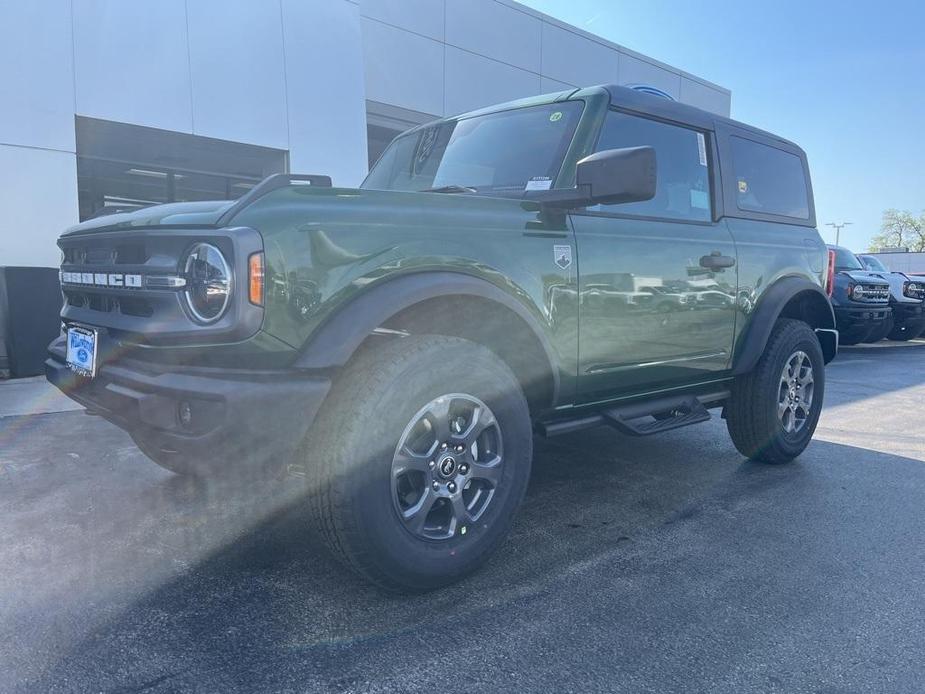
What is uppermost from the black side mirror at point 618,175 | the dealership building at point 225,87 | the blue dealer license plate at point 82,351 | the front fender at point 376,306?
the dealership building at point 225,87

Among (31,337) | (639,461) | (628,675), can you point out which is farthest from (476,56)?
(628,675)

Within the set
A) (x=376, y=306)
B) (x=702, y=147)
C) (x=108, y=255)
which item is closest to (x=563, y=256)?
(x=376, y=306)

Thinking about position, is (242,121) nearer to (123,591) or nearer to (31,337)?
(31,337)

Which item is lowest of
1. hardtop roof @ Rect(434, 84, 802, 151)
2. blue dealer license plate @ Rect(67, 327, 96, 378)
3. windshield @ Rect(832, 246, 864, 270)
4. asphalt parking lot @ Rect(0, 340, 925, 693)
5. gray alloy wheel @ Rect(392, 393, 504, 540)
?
asphalt parking lot @ Rect(0, 340, 925, 693)

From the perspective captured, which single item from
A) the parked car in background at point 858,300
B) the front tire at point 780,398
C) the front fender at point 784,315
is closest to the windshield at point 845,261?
the parked car in background at point 858,300

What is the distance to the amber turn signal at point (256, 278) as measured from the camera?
201 centimetres

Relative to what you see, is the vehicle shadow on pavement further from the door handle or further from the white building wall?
the white building wall

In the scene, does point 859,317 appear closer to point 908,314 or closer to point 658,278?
point 908,314

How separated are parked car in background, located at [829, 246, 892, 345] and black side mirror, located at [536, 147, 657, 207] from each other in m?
9.38

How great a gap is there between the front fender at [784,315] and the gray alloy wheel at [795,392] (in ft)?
1.00

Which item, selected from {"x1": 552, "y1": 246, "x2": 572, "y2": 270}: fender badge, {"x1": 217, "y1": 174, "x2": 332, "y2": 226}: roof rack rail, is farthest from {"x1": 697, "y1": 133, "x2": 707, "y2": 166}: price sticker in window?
{"x1": 217, "y1": 174, "x2": 332, "y2": 226}: roof rack rail

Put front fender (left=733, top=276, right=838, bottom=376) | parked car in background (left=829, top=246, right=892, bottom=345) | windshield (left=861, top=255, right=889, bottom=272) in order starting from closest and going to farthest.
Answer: front fender (left=733, top=276, right=838, bottom=376) → parked car in background (left=829, top=246, right=892, bottom=345) → windshield (left=861, top=255, right=889, bottom=272)

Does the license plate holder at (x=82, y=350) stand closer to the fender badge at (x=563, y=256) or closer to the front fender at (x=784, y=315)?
the fender badge at (x=563, y=256)

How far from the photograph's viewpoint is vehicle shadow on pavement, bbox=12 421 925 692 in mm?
1983
